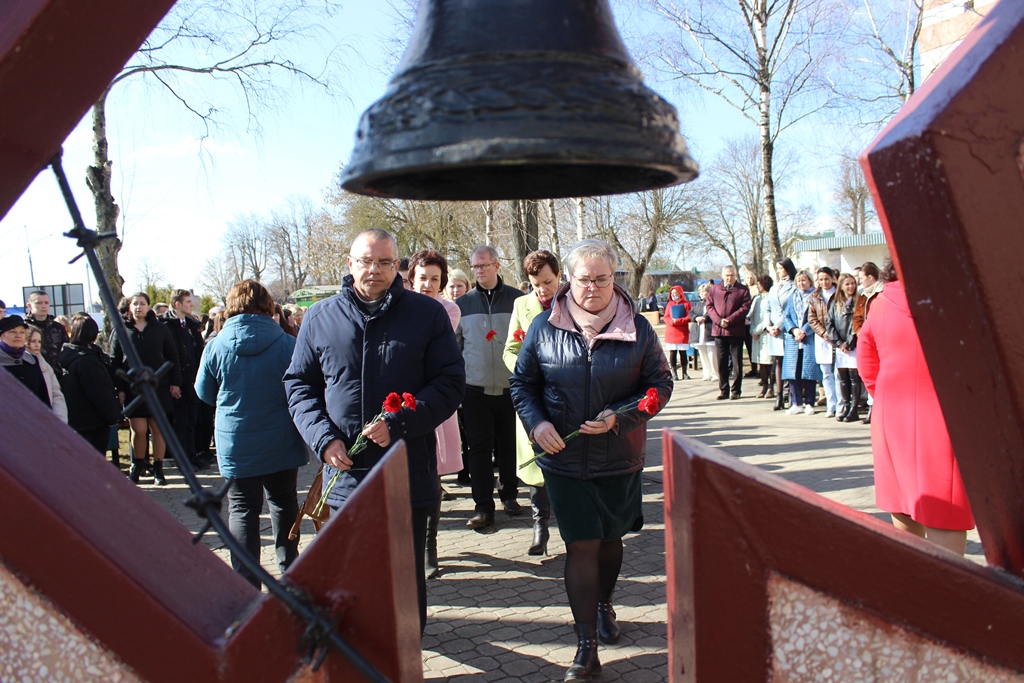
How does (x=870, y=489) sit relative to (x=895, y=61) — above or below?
below

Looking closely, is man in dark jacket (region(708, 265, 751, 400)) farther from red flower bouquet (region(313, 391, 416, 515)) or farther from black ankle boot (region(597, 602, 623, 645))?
red flower bouquet (region(313, 391, 416, 515))

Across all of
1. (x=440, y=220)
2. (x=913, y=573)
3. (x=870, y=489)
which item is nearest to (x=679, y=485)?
(x=913, y=573)

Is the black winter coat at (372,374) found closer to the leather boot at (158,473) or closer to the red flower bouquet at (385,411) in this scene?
the red flower bouquet at (385,411)

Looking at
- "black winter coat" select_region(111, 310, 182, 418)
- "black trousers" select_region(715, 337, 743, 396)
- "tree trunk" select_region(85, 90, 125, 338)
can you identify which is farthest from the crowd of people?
"black trousers" select_region(715, 337, 743, 396)

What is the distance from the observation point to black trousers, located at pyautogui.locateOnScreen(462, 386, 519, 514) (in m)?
5.99

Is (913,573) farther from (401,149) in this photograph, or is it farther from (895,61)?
(895,61)

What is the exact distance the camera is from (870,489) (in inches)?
266

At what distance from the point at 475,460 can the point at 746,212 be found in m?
52.3

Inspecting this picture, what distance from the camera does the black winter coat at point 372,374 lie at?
3518mm

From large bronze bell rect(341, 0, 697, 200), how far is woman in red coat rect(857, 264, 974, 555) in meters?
2.55

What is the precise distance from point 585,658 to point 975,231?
281 centimetres

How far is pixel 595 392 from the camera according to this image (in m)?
3.70

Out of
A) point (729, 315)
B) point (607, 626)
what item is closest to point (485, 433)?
point (607, 626)

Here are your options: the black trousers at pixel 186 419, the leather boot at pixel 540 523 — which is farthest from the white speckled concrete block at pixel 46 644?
the black trousers at pixel 186 419
